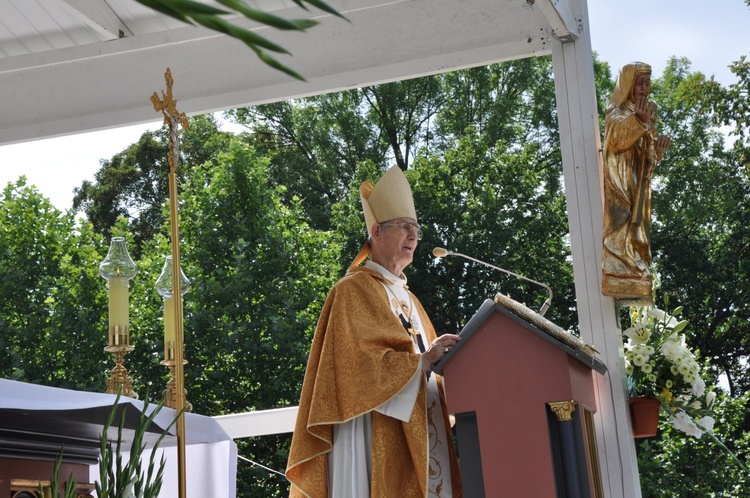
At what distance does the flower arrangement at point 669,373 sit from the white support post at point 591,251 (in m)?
0.09

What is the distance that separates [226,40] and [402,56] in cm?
109

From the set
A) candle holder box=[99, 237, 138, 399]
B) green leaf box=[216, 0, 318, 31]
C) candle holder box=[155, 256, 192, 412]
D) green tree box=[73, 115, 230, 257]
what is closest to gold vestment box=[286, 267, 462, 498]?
candle holder box=[155, 256, 192, 412]

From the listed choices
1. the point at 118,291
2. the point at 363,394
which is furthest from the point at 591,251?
the point at 118,291

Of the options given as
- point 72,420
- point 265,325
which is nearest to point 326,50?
point 72,420

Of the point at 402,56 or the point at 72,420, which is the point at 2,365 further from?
the point at 72,420

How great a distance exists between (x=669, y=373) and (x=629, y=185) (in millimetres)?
850

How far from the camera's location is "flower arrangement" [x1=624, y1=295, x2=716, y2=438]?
4.30 meters

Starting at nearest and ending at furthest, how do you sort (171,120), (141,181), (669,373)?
1. (171,120)
2. (669,373)
3. (141,181)

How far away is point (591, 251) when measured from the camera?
4.67m

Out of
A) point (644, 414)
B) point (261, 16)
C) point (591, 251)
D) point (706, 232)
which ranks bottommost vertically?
point (261, 16)

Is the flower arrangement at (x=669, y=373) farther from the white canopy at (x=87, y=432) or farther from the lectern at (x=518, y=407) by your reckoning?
the white canopy at (x=87, y=432)

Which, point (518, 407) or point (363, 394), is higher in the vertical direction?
point (363, 394)

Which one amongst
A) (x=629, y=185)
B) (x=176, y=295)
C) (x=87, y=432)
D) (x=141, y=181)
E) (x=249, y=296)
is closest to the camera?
(x=87, y=432)

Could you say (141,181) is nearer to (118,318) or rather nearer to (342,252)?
(342,252)
